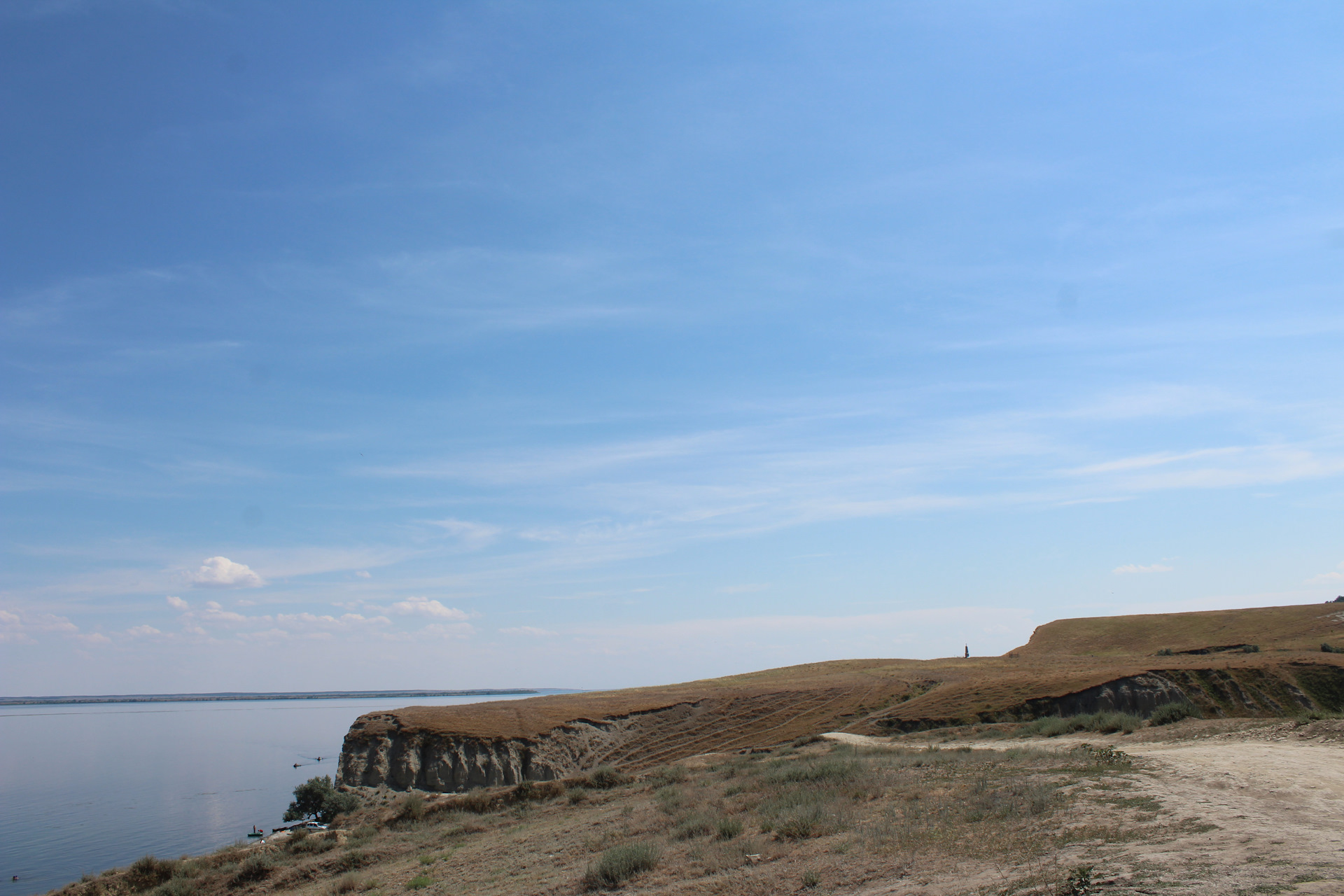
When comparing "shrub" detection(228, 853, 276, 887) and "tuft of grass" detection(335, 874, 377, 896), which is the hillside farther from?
"tuft of grass" detection(335, 874, 377, 896)

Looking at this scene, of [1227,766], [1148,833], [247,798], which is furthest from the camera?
[247,798]

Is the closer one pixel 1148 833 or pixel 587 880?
pixel 1148 833

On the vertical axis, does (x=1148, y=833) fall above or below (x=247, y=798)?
above

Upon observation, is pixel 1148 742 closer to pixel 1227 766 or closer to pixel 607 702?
pixel 1227 766

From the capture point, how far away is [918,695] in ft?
155

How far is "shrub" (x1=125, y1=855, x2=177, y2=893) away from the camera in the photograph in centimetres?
2078

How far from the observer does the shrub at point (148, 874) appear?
20.8m

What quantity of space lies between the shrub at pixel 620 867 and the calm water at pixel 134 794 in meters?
36.7

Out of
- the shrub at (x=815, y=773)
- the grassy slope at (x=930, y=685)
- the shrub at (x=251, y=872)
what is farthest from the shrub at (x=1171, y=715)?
the shrub at (x=251, y=872)

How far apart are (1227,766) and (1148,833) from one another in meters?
7.46

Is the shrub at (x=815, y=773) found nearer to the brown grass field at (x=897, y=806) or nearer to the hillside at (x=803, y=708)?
the brown grass field at (x=897, y=806)

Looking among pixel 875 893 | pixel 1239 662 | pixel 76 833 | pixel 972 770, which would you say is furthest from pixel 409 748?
pixel 1239 662

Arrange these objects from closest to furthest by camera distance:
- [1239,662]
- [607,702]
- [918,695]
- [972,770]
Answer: [972,770], [1239,662], [918,695], [607,702]

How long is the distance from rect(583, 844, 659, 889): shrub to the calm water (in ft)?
120
